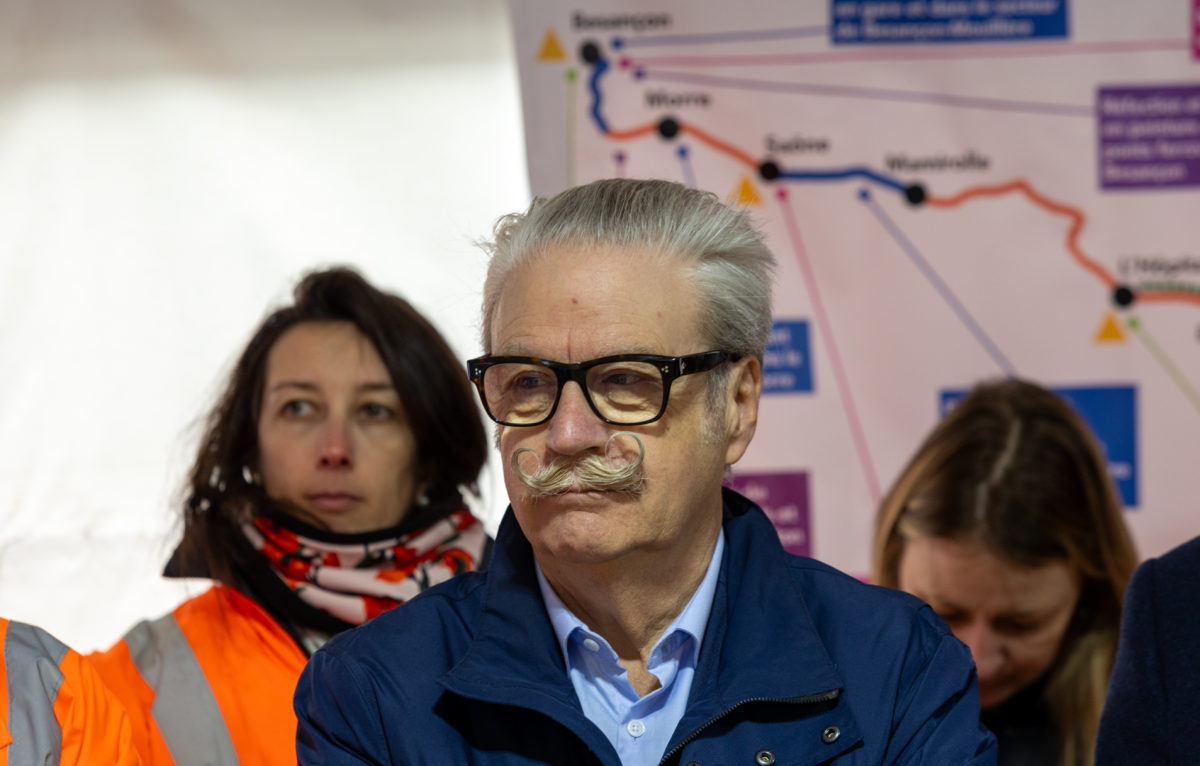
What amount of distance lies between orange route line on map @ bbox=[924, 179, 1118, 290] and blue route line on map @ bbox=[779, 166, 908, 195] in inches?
3.7

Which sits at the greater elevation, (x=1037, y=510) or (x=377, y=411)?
(x=377, y=411)

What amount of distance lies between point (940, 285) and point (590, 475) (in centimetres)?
194

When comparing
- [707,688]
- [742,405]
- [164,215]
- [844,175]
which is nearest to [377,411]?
[164,215]

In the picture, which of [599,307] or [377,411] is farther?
[377,411]

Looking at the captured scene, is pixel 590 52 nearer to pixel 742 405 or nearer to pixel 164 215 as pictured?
pixel 164 215

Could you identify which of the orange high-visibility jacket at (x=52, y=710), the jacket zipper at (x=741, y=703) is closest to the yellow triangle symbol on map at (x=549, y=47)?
the orange high-visibility jacket at (x=52, y=710)

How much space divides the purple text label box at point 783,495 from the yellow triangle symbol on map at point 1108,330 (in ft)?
2.74

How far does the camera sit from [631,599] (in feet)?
5.36

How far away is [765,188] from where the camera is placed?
3.17 meters

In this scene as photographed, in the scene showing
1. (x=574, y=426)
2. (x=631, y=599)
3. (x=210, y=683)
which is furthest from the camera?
(x=210, y=683)

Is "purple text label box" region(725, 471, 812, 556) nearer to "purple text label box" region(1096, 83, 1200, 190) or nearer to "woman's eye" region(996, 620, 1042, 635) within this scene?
"woman's eye" region(996, 620, 1042, 635)

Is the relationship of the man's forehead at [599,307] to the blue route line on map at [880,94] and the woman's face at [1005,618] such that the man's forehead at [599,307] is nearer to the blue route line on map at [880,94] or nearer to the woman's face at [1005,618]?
the woman's face at [1005,618]

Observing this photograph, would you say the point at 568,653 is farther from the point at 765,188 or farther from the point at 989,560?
the point at 765,188

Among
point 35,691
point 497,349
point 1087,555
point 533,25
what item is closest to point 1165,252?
point 1087,555
